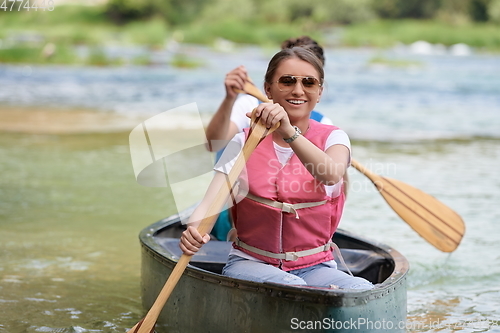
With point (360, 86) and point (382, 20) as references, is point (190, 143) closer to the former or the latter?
point (360, 86)

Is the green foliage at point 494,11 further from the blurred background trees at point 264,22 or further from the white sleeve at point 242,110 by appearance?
the white sleeve at point 242,110

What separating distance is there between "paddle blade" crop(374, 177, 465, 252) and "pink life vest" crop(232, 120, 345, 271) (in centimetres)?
145

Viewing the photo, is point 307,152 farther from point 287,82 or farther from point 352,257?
point 352,257

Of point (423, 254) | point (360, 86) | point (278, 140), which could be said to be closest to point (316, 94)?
point (278, 140)

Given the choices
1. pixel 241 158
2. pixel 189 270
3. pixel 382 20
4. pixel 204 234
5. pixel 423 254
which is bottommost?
pixel 423 254

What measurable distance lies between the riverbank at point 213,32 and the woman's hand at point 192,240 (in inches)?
841

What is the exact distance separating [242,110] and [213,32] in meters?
23.8

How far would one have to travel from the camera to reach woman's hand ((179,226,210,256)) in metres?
2.15

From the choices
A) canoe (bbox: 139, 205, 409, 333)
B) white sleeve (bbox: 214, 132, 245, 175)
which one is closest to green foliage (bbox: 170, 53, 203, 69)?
canoe (bbox: 139, 205, 409, 333)

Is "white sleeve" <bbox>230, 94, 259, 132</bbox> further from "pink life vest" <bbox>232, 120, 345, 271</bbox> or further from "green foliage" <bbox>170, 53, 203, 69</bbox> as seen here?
"green foliage" <bbox>170, 53, 203, 69</bbox>

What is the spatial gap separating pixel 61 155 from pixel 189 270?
5.03 metres

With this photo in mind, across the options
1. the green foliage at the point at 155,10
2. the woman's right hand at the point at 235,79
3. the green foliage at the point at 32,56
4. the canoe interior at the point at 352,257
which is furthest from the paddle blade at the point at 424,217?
the green foliage at the point at 155,10

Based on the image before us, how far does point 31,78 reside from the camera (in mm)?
15969

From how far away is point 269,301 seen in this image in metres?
2.17
